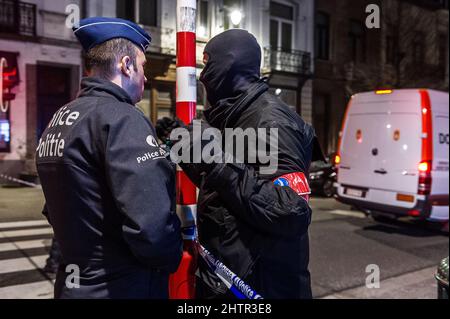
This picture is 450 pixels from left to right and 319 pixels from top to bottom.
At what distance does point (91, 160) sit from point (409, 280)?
4.49m

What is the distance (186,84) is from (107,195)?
116 cm

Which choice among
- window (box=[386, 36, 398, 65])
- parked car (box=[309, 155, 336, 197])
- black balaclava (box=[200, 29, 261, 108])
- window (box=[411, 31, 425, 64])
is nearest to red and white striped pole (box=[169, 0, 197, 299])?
black balaclava (box=[200, 29, 261, 108])

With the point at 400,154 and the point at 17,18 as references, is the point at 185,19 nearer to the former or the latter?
the point at 400,154

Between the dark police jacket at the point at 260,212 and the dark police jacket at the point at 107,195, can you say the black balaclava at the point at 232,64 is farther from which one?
the dark police jacket at the point at 107,195

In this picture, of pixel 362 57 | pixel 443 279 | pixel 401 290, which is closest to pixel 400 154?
pixel 401 290

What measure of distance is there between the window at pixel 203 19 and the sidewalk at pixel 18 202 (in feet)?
4.52

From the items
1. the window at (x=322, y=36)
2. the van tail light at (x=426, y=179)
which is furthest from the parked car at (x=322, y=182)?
the window at (x=322, y=36)

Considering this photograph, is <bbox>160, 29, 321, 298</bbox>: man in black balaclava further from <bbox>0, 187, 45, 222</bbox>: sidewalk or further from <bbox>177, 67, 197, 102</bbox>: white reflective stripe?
<bbox>0, 187, 45, 222</bbox>: sidewalk

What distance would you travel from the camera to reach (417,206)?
681cm

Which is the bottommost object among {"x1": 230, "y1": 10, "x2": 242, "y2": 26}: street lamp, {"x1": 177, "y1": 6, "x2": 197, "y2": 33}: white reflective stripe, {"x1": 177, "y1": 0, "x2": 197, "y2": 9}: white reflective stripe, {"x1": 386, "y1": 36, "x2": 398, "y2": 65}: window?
{"x1": 177, "y1": 6, "x2": 197, "y2": 33}: white reflective stripe

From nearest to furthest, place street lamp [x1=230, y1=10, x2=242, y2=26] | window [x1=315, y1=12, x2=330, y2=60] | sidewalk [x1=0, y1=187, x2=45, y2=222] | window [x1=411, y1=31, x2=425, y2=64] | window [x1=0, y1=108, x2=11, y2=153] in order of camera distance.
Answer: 1. sidewalk [x1=0, y1=187, x2=45, y2=222]
2. street lamp [x1=230, y1=10, x2=242, y2=26]
3. window [x1=0, y1=108, x2=11, y2=153]
4. window [x1=411, y1=31, x2=425, y2=64]
5. window [x1=315, y1=12, x2=330, y2=60]

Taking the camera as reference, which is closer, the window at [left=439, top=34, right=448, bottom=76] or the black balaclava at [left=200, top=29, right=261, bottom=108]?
the black balaclava at [left=200, top=29, right=261, bottom=108]

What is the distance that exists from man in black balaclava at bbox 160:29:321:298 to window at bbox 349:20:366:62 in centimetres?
1713

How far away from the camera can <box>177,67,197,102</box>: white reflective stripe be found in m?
2.43
